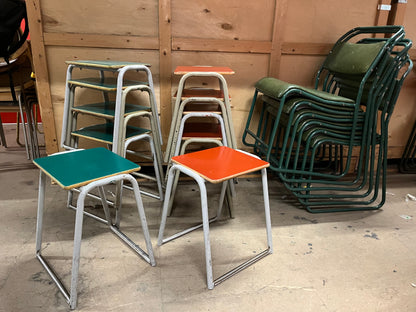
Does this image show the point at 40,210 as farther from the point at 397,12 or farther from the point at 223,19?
the point at 397,12

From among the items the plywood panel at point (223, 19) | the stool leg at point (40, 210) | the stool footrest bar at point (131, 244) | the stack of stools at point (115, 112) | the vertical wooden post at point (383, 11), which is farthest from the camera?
the vertical wooden post at point (383, 11)

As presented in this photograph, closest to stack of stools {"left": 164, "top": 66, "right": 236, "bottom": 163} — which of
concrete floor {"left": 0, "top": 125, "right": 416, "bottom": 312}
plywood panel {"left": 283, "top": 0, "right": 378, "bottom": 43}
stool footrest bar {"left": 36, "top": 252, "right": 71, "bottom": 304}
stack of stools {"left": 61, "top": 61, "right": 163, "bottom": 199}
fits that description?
stack of stools {"left": 61, "top": 61, "right": 163, "bottom": 199}

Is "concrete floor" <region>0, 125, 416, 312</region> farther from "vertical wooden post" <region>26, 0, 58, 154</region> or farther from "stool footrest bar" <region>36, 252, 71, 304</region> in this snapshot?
"vertical wooden post" <region>26, 0, 58, 154</region>

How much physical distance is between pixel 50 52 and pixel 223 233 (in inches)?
63.0

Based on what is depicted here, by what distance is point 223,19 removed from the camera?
2.02 metres

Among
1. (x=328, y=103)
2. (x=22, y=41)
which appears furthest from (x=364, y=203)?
(x=22, y=41)

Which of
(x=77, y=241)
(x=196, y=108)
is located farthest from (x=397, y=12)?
(x=77, y=241)

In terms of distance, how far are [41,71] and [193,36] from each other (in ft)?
3.39

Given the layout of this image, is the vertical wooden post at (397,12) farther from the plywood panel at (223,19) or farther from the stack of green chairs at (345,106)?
the plywood panel at (223,19)

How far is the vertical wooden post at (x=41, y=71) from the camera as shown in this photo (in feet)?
6.07

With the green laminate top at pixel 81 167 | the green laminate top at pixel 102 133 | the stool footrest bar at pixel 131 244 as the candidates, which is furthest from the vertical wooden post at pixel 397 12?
the stool footrest bar at pixel 131 244

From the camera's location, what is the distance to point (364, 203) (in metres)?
1.98

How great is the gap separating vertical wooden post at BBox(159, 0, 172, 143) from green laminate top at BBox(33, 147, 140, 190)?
84 centimetres

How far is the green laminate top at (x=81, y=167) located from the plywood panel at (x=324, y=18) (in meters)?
1.53
